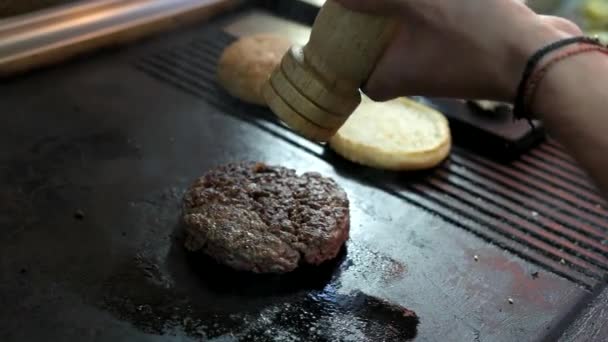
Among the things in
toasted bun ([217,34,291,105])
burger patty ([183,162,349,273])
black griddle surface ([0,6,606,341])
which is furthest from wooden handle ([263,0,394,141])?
toasted bun ([217,34,291,105])

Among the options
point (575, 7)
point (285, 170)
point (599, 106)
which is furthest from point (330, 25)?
point (575, 7)

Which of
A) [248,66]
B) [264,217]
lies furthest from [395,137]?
[264,217]

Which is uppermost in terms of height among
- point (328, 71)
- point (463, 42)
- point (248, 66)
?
point (463, 42)

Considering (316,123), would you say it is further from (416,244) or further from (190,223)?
(416,244)

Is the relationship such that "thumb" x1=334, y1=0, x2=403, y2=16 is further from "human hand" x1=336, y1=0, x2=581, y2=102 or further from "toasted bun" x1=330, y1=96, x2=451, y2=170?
"toasted bun" x1=330, y1=96, x2=451, y2=170

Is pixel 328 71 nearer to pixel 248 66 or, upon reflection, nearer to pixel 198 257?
pixel 198 257

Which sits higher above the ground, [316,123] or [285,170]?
[316,123]
